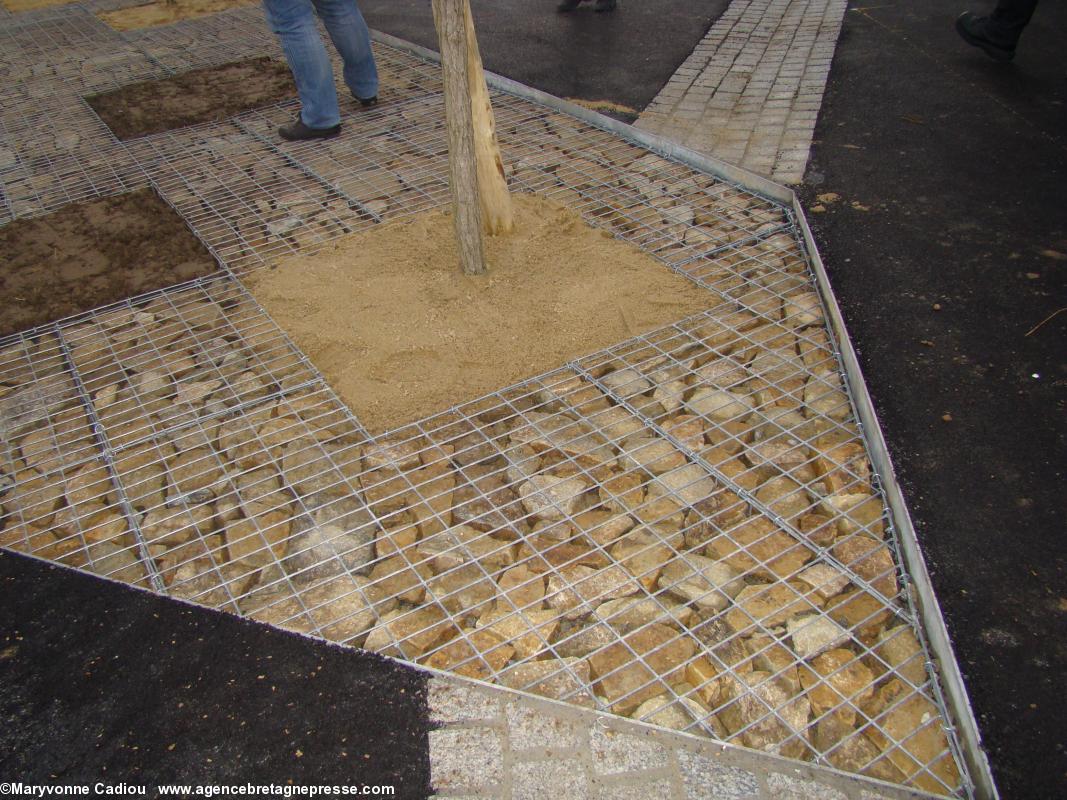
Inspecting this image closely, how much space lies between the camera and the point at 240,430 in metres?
2.79

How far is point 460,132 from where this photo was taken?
3.07 m

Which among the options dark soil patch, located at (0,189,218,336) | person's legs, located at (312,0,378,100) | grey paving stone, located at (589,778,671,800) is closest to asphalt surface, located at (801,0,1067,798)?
grey paving stone, located at (589,778,671,800)

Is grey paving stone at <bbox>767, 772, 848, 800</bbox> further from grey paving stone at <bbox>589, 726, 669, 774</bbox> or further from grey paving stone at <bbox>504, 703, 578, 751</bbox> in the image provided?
grey paving stone at <bbox>504, 703, 578, 751</bbox>

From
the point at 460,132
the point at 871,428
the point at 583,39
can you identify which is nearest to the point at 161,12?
the point at 583,39

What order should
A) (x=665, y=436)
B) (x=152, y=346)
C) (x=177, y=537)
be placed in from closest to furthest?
1. (x=177, y=537)
2. (x=665, y=436)
3. (x=152, y=346)

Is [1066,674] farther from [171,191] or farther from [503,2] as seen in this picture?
[503,2]

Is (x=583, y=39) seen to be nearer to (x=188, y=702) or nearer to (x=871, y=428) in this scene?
(x=871, y=428)

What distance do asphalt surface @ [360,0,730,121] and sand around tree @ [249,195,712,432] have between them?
185 cm

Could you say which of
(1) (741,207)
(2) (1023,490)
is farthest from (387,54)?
(2) (1023,490)

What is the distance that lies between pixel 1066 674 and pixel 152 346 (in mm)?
3122

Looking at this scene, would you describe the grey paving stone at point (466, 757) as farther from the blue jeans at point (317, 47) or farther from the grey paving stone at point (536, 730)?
the blue jeans at point (317, 47)

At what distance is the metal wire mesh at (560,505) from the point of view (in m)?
1.98

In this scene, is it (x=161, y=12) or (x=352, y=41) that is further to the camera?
(x=161, y=12)

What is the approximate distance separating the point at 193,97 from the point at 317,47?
1.39 metres
